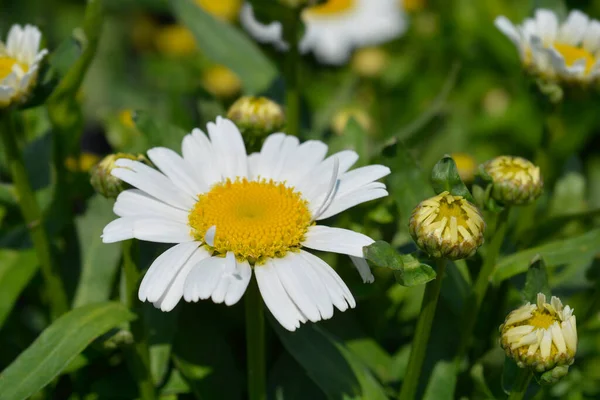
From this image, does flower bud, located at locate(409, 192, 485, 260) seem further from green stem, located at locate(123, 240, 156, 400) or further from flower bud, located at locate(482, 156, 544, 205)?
green stem, located at locate(123, 240, 156, 400)

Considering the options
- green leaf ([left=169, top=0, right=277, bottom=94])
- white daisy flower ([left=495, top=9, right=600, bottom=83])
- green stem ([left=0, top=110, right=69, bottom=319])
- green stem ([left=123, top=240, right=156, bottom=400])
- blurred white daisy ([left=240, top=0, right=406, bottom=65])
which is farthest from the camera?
blurred white daisy ([left=240, top=0, right=406, bottom=65])

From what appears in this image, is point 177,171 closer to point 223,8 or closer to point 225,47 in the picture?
point 225,47

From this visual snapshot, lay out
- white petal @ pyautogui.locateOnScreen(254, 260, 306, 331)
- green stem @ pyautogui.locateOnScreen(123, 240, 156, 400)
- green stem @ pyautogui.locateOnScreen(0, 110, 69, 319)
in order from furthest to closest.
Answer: green stem @ pyautogui.locateOnScreen(0, 110, 69, 319), green stem @ pyautogui.locateOnScreen(123, 240, 156, 400), white petal @ pyautogui.locateOnScreen(254, 260, 306, 331)

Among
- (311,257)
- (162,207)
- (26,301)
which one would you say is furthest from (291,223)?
(26,301)

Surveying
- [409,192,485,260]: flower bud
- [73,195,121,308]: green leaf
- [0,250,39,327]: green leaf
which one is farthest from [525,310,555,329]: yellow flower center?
[0,250,39,327]: green leaf

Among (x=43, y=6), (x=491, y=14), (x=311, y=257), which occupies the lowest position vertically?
(x=43, y=6)

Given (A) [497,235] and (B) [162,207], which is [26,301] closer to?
(B) [162,207]

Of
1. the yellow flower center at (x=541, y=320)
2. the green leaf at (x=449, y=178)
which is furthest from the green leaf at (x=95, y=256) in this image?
the yellow flower center at (x=541, y=320)
